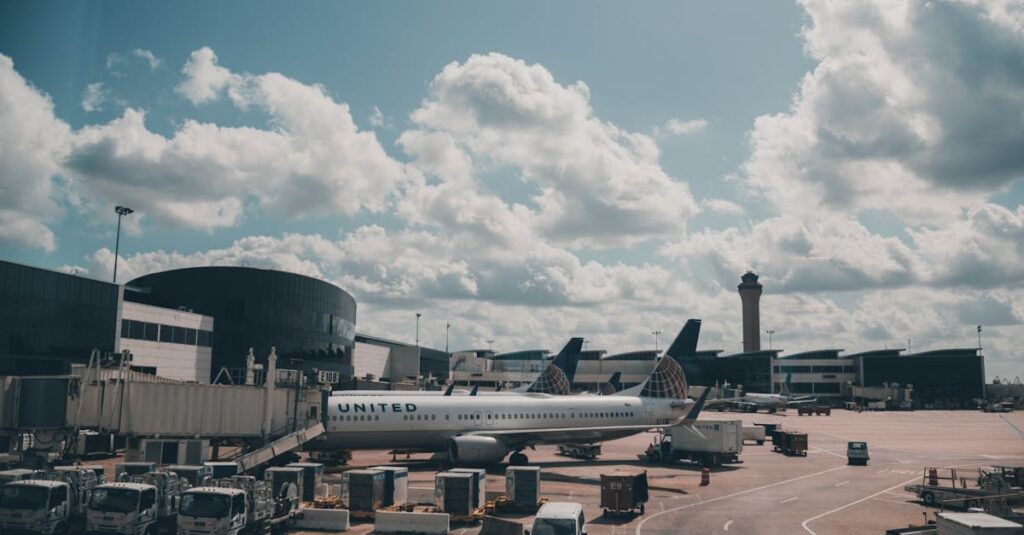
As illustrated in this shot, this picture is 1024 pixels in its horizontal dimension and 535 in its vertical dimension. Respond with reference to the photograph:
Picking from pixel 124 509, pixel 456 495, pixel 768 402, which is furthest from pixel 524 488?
pixel 768 402

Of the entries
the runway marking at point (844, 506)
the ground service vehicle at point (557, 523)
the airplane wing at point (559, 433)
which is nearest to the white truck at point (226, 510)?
the ground service vehicle at point (557, 523)

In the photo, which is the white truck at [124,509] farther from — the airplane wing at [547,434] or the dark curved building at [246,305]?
the dark curved building at [246,305]

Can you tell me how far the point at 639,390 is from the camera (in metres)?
62.4

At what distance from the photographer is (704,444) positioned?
5372cm

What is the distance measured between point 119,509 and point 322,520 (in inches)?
307

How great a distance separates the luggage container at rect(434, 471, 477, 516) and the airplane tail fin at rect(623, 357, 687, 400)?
1224 inches

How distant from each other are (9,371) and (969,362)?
7619 inches

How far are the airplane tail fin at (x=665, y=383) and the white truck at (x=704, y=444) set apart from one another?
5096 millimetres

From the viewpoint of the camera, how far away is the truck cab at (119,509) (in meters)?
25.1

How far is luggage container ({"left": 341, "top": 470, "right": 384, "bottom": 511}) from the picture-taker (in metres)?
32.6

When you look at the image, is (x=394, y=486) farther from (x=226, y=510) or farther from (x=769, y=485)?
(x=769, y=485)

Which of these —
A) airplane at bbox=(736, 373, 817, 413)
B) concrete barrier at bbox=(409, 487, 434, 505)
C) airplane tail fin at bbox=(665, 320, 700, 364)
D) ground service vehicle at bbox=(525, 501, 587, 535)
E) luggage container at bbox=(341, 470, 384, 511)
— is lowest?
airplane at bbox=(736, 373, 817, 413)

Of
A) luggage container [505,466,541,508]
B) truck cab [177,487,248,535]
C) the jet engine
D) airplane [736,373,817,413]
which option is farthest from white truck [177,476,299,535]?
airplane [736,373,817,413]

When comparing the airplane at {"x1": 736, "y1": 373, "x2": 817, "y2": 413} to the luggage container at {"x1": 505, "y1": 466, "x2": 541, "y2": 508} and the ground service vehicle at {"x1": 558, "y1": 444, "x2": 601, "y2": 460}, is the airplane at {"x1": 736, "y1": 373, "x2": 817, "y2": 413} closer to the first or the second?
the ground service vehicle at {"x1": 558, "y1": 444, "x2": 601, "y2": 460}
